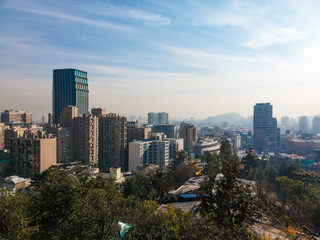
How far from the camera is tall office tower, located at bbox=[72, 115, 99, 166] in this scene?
28188 mm

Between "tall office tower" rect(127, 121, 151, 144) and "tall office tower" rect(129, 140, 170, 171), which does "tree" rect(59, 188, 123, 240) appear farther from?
"tall office tower" rect(127, 121, 151, 144)

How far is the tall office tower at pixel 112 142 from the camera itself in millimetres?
29828

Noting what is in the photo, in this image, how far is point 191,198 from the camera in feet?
37.9

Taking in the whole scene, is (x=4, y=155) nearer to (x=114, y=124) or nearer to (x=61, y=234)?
(x=114, y=124)

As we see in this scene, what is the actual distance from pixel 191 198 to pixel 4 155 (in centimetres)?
2119

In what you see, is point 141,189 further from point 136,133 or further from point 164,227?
point 136,133

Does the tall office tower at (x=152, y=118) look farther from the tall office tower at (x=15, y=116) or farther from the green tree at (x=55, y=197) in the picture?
the green tree at (x=55, y=197)

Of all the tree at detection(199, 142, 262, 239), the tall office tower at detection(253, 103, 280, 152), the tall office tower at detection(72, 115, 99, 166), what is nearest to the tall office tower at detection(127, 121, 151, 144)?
the tall office tower at detection(72, 115, 99, 166)

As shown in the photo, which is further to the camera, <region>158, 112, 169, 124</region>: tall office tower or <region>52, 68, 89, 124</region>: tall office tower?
<region>158, 112, 169, 124</region>: tall office tower

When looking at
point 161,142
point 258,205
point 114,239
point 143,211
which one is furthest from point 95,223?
point 161,142

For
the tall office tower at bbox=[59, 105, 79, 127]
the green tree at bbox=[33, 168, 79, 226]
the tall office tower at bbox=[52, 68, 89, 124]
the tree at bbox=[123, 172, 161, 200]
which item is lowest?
the tree at bbox=[123, 172, 161, 200]

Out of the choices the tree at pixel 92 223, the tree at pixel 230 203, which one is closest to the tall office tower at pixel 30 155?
the tree at pixel 92 223

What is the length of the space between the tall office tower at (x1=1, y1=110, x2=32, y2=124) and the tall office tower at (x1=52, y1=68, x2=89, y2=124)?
5.57 metres

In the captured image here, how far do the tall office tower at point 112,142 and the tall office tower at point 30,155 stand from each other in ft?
24.8
